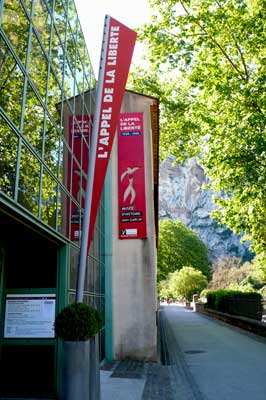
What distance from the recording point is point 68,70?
8.50 meters

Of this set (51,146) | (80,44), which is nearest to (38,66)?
(51,146)

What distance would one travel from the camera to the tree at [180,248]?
67.8 m

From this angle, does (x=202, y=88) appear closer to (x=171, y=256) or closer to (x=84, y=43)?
(x=84, y=43)

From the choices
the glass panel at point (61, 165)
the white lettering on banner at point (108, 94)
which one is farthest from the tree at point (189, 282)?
the white lettering on banner at point (108, 94)

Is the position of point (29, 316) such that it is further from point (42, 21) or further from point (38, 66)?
point (42, 21)

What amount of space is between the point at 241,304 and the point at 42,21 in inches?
731

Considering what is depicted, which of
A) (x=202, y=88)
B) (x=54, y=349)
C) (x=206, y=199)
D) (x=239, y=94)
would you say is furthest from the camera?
(x=206, y=199)

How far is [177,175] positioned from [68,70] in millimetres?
128484

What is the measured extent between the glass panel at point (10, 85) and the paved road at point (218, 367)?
5.55 m

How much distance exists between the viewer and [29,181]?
5.65m

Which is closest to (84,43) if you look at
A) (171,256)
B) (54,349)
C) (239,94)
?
(239,94)

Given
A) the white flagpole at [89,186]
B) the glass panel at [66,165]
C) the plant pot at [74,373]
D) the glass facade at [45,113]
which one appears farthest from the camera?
the glass panel at [66,165]

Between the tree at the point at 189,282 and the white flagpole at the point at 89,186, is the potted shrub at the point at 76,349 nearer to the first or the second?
the white flagpole at the point at 89,186

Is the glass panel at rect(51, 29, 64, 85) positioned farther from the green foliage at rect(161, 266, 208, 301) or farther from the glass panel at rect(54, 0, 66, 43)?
the green foliage at rect(161, 266, 208, 301)
